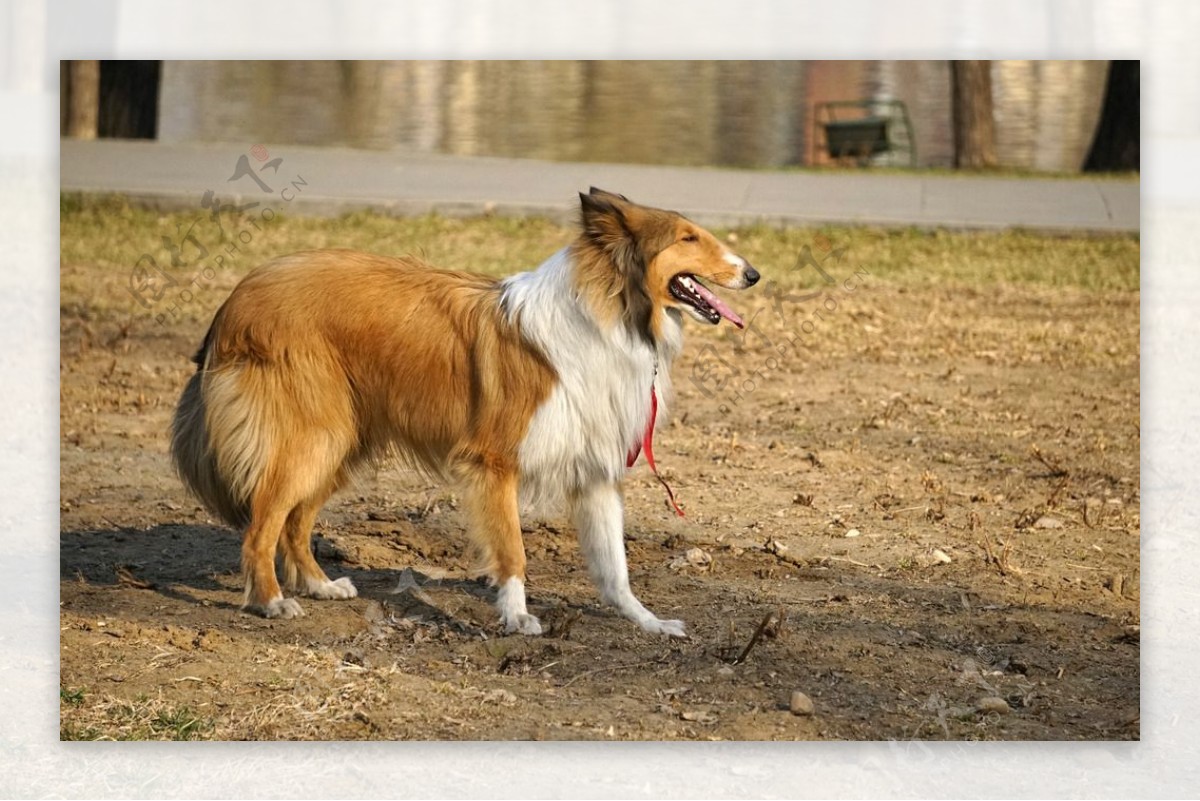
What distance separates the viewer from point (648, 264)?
5.16 metres

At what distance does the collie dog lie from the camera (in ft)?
17.1

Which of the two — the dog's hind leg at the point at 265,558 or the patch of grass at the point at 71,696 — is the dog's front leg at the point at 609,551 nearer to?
the dog's hind leg at the point at 265,558

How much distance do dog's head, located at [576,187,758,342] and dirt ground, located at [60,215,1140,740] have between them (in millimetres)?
1058

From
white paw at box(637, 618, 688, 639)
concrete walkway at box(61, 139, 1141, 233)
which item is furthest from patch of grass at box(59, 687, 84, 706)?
concrete walkway at box(61, 139, 1141, 233)

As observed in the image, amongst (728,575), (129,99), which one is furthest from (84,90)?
(728,575)

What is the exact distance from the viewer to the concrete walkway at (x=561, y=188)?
930 cm

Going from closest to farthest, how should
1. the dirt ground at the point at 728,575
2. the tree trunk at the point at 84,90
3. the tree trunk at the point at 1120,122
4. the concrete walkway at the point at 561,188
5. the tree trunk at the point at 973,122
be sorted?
the dirt ground at the point at 728,575, the tree trunk at the point at 1120,122, the tree trunk at the point at 84,90, the tree trunk at the point at 973,122, the concrete walkway at the point at 561,188

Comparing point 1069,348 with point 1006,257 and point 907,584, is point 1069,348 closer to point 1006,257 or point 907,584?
point 1006,257

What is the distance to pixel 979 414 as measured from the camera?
8086 millimetres

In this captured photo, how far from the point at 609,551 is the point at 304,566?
1.11 meters

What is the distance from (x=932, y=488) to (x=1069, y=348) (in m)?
2.23

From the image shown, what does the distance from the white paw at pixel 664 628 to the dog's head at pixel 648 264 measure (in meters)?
0.97

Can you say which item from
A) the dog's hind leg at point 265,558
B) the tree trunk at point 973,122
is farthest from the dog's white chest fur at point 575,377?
the tree trunk at point 973,122

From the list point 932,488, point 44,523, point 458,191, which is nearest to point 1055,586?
point 932,488
